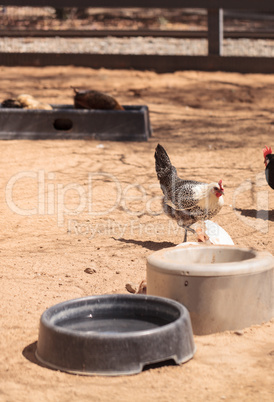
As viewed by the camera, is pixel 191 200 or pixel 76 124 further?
pixel 76 124

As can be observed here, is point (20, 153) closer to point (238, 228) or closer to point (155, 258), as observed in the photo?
point (238, 228)

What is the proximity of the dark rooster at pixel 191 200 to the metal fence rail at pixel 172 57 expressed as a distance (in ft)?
22.0

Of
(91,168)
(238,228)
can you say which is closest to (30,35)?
(91,168)

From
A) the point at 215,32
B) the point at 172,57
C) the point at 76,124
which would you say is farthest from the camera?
the point at 215,32

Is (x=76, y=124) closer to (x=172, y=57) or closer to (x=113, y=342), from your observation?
(x=172, y=57)

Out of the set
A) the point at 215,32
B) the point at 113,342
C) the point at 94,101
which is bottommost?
the point at 113,342

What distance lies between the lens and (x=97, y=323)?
11.4 ft

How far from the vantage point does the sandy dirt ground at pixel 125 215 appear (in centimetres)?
298

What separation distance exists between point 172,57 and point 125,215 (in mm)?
6413

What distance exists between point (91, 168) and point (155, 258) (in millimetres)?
3566

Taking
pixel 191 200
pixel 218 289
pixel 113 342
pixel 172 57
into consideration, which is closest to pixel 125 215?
pixel 191 200

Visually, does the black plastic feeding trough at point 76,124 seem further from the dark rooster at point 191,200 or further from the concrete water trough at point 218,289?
the concrete water trough at point 218,289

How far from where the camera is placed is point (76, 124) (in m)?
8.35

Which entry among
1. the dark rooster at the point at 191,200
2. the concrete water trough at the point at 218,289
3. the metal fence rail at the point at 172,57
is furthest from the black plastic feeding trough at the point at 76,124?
the concrete water trough at the point at 218,289
